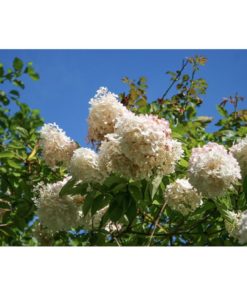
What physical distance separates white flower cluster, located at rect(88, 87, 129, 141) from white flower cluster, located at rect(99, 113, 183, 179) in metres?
0.14

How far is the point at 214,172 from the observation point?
171 centimetres

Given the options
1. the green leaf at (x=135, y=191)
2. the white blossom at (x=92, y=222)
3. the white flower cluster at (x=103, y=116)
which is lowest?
the white blossom at (x=92, y=222)

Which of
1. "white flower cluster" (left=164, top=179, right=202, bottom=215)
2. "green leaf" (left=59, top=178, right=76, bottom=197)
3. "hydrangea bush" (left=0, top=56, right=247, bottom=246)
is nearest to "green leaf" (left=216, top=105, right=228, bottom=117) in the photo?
"hydrangea bush" (left=0, top=56, right=247, bottom=246)

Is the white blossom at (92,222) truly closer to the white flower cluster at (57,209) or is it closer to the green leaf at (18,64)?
the white flower cluster at (57,209)

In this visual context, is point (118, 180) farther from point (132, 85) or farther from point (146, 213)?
point (132, 85)

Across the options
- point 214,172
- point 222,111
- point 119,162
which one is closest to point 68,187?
point 119,162

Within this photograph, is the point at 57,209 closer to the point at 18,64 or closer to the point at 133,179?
the point at 133,179

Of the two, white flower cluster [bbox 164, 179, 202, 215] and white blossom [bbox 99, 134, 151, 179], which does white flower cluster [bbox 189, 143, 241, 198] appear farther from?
white flower cluster [bbox 164, 179, 202, 215]

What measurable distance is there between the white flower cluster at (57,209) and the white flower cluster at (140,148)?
40 centimetres

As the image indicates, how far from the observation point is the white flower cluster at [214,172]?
1.71 m

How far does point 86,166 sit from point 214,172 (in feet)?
1.58

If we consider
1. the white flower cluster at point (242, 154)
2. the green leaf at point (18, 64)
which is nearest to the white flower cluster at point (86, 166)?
the white flower cluster at point (242, 154)

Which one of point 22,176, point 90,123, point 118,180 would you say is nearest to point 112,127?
point 90,123

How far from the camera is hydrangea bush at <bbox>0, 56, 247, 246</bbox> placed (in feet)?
5.54
